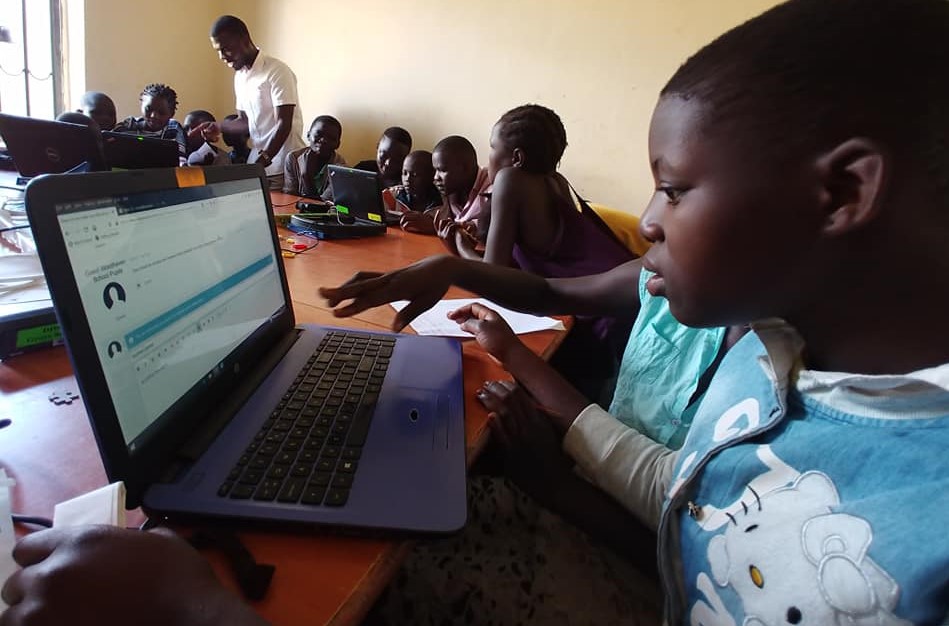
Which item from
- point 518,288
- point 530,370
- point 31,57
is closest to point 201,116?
point 31,57

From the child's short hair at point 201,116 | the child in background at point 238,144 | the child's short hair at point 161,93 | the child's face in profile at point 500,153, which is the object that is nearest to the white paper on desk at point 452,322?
the child's face in profile at point 500,153

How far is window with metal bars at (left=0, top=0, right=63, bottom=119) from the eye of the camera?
3232mm

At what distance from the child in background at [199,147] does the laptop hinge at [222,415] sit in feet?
6.38

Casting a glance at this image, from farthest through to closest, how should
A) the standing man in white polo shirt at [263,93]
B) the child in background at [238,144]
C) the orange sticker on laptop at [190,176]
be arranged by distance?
the child in background at [238,144] → the standing man in white polo shirt at [263,93] → the orange sticker on laptop at [190,176]

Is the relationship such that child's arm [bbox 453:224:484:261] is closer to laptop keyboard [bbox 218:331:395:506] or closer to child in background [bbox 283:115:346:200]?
laptop keyboard [bbox 218:331:395:506]

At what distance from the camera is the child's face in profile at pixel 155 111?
142 inches

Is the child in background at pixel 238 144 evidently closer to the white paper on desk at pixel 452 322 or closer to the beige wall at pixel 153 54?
the beige wall at pixel 153 54

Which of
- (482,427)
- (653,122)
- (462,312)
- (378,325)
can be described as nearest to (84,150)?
(378,325)

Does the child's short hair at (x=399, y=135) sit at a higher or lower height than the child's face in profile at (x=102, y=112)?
lower

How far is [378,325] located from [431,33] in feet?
9.49

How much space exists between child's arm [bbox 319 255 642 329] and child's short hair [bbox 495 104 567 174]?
77cm

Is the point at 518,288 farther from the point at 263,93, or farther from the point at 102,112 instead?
the point at 102,112

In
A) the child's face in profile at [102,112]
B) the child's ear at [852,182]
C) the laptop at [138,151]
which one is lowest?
the child's ear at [852,182]

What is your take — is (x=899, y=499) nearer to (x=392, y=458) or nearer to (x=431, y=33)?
(x=392, y=458)
